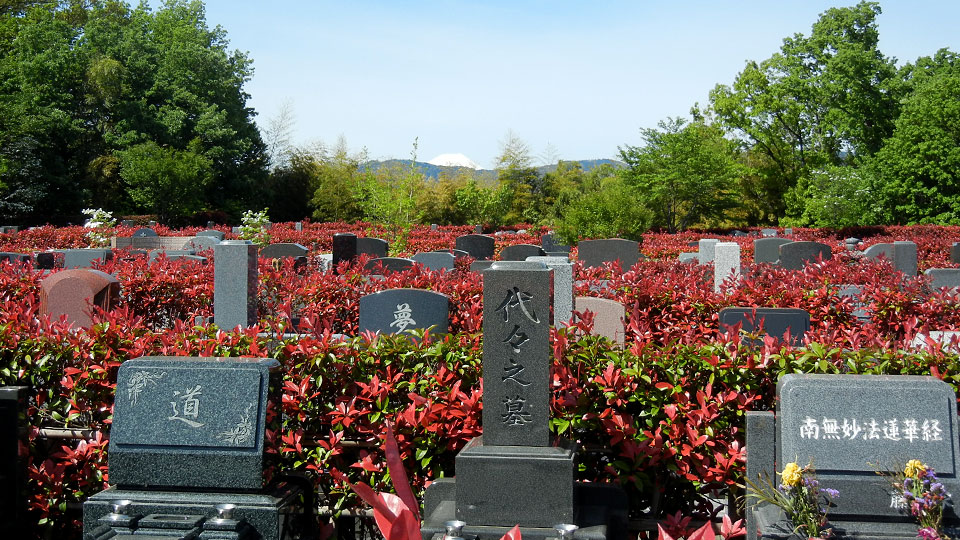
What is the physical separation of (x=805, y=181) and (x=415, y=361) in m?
43.4

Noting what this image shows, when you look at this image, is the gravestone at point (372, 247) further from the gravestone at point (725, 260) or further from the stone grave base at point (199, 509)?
the stone grave base at point (199, 509)

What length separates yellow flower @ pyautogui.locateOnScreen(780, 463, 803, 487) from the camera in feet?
11.3

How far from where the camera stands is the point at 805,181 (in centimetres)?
4384

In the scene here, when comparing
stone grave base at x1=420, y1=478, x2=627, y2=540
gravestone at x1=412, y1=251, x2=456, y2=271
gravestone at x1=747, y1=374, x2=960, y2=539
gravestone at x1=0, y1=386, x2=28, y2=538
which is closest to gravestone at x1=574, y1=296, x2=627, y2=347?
stone grave base at x1=420, y1=478, x2=627, y2=540

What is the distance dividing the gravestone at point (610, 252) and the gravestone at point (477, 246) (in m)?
4.74

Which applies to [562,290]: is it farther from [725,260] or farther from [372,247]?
[372,247]

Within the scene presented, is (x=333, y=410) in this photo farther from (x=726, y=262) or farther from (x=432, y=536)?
(x=726, y=262)

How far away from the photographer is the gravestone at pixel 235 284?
796cm

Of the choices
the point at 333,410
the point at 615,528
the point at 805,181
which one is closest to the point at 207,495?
the point at 333,410

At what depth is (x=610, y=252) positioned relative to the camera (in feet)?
45.1

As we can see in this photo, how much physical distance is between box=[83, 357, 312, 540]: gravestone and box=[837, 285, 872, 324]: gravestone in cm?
606

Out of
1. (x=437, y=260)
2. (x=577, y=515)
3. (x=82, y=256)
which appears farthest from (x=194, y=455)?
(x=82, y=256)

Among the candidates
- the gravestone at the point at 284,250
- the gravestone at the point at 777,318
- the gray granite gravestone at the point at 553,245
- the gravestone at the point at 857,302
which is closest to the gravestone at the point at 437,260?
the gray granite gravestone at the point at 553,245

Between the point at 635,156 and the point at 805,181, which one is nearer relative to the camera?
the point at 635,156
